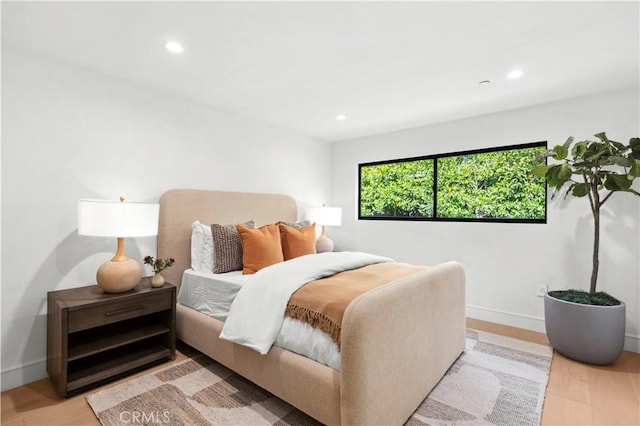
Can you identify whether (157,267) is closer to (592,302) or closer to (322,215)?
(322,215)

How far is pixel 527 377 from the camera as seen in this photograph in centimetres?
223

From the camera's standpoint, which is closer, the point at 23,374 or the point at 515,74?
the point at 23,374

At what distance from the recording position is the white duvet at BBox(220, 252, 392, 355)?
1833mm

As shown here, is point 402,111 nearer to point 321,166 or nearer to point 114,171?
point 321,166

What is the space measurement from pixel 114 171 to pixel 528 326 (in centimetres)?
409

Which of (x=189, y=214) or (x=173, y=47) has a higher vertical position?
(x=173, y=47)

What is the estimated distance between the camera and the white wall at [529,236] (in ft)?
8.87

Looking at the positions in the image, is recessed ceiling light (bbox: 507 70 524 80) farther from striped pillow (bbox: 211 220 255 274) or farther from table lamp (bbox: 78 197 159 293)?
table lamp (bbox: 78 197 159 293)

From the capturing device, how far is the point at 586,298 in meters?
2.51

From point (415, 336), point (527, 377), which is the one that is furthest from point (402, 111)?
point (527, 377)

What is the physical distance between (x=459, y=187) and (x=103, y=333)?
3.71m

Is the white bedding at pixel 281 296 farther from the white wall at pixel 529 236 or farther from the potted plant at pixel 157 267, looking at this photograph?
the white wall at pixel 529 236

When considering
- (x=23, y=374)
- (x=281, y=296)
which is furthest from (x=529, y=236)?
(x=23, y=374)

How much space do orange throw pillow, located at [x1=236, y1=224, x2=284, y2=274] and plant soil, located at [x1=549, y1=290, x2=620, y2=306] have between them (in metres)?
2.40
